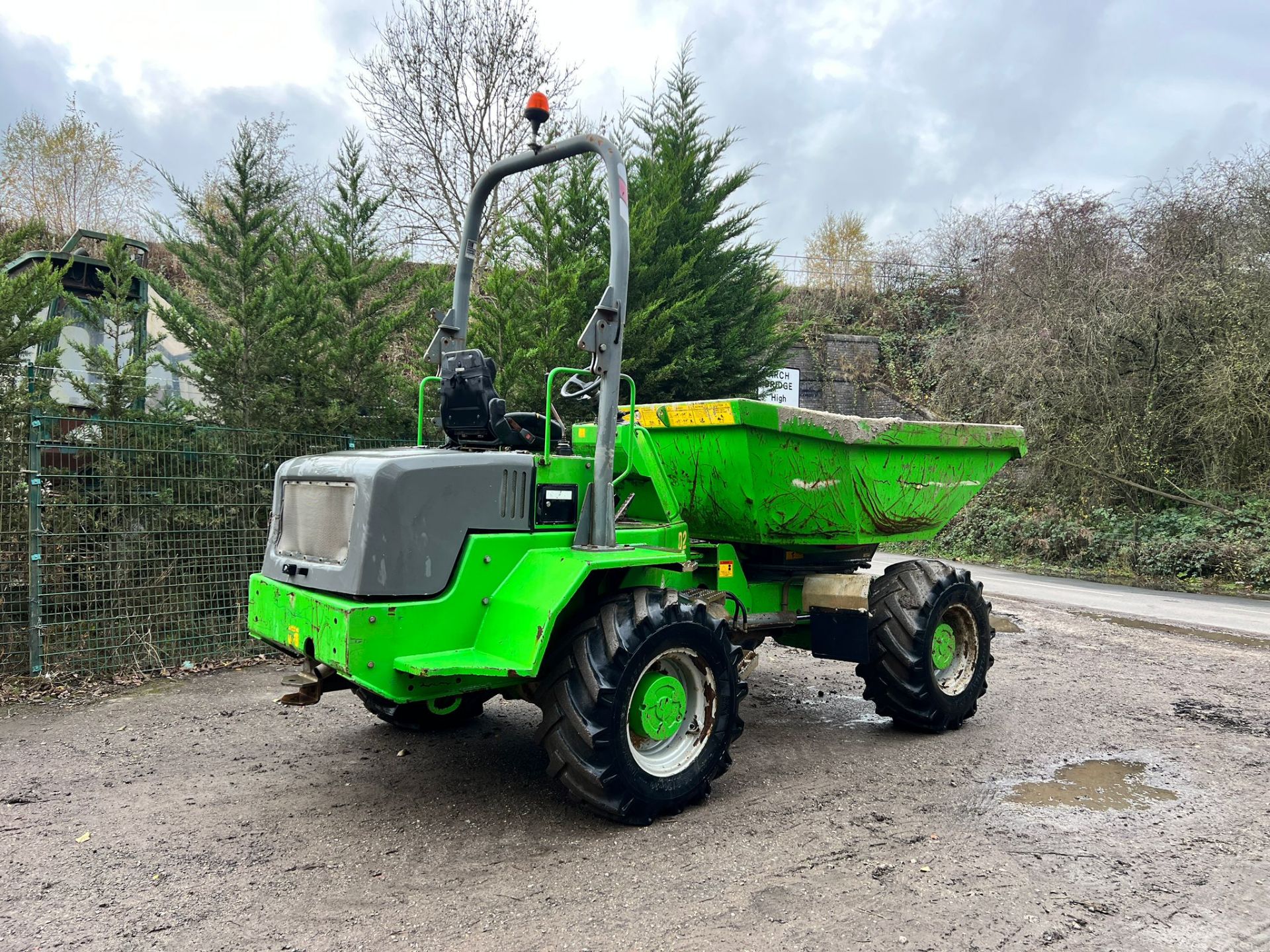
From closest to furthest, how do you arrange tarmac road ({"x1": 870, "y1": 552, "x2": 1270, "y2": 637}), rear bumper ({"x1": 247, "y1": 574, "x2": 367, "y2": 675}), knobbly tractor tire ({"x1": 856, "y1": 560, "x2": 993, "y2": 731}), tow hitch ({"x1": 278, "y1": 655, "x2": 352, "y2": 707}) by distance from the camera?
1. rear bumper ({"x1": 247, "y1": 574, "x2": 367, "y2": 675})
2. tow hitch ({"x1": 278, "y1": 655, "x2": 352, "y2": 707})
3. knobbly tractor tire ({"x1": 856, "y1": 560, "x2": 993, "y2": 731})
4. tarmac road ({"x1": 870, "y1": 552, "x2": 1270, "y2": 637})

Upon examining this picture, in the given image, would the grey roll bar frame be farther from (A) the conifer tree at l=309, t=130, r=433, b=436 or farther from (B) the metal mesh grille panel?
(A) the conifer tree at l=309, t=130, r=433, b=436

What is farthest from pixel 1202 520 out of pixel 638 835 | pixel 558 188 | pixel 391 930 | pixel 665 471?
pixel 391 930

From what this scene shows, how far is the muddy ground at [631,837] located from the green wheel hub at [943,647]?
1.35 ft

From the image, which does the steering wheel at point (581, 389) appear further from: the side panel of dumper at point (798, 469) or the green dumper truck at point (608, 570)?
the side panel of dumper at point (798, 469)

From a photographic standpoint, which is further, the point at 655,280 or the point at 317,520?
the point at 655,280

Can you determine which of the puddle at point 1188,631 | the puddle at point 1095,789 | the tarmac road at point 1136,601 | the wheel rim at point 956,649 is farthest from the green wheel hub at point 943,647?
the puddle at point 1188,631

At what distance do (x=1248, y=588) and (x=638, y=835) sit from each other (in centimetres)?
1154

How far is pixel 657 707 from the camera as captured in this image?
13.5ft

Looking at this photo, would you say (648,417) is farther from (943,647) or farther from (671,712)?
(943,647)

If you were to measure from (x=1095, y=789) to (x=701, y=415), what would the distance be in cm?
271

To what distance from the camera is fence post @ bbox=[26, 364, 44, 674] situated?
20.2ft

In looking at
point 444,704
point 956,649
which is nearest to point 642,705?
point 444,704

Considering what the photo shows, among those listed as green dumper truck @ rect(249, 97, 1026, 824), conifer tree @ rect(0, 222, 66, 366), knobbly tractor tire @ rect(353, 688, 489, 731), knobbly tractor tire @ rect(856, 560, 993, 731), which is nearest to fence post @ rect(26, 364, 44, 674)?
conifer tree @ rect(0, 222, 66, 366)

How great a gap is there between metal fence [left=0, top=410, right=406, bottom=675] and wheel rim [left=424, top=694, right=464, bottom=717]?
2.96 meters
